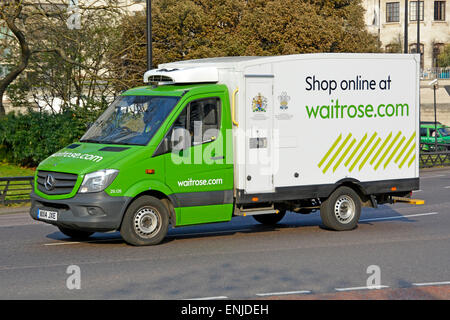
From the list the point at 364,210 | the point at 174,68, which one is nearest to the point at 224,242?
the point at 174,68

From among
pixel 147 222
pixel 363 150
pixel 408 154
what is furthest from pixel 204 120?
pixel 408 154

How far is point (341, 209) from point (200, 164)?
3036 mm

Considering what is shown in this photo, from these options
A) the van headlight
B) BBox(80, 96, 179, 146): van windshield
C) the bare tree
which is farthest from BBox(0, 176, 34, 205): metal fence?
the van headlight

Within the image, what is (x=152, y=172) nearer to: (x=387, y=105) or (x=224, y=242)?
(x=224, y=242)

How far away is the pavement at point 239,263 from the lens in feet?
28.9

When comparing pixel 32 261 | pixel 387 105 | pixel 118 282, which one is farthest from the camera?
pixel 387 105

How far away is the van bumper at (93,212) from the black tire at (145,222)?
17cm

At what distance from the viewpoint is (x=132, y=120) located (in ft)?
40.8

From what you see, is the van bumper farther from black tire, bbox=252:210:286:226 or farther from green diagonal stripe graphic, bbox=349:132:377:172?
green diagonal stripe graphic, bbox=349:132:377:172

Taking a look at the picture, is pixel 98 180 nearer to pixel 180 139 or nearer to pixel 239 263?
pixel 180 139

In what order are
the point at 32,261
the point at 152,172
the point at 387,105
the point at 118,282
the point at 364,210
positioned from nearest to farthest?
the point at 118,282 → the point at 32,261 → the point at 152,172 → the point at 387,105 → the point at 364,210

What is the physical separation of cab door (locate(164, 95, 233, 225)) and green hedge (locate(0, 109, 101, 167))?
15.5 m

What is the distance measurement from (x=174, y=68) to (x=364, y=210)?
6.04 metres

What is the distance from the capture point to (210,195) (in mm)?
12391
